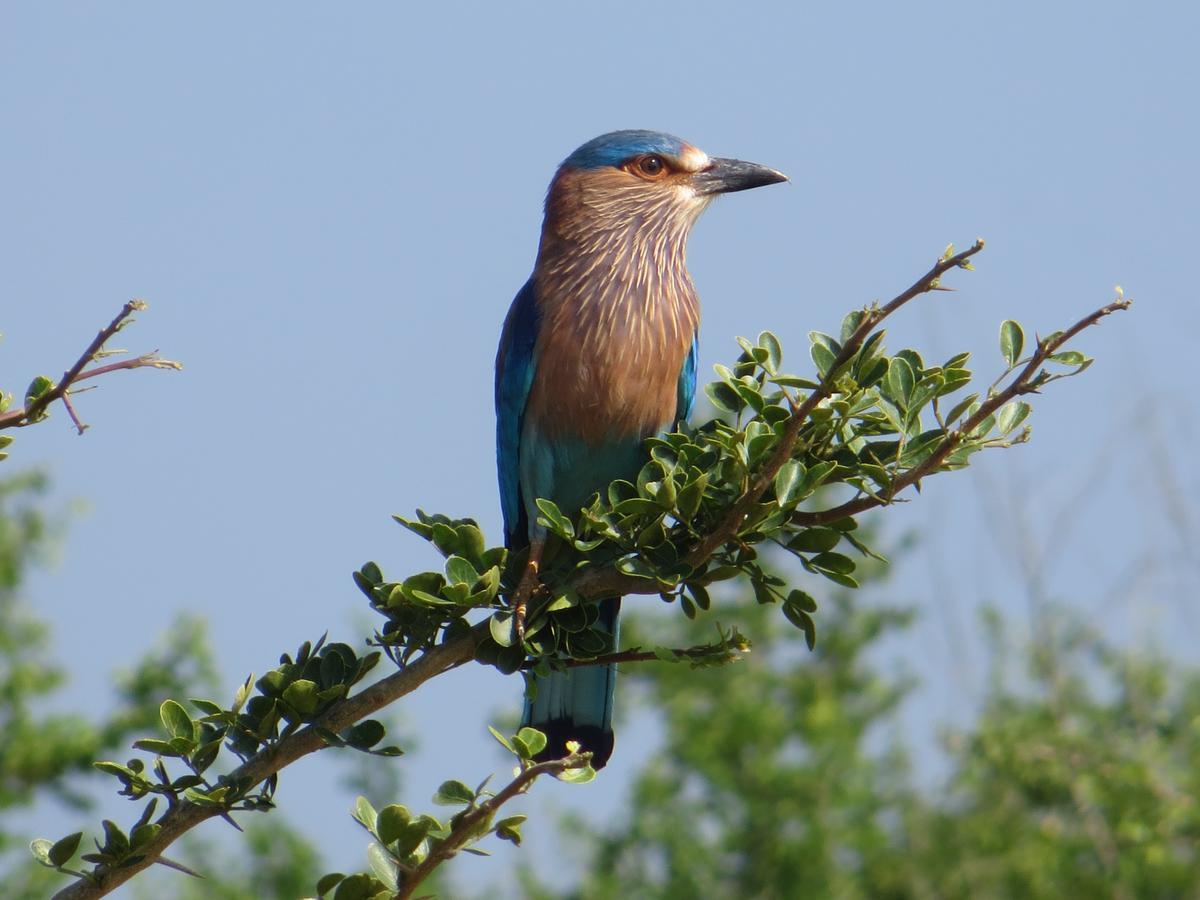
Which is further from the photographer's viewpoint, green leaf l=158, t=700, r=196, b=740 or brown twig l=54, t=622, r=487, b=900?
green leaf l=158, t=700, r=196, b=740

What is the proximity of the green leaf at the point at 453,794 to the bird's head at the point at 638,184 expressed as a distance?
8.46 ft

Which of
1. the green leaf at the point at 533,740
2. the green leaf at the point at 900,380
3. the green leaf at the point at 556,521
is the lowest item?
the green leaf at the point at 533,740

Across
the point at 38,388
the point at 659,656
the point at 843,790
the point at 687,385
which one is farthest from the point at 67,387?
the point at 843,790

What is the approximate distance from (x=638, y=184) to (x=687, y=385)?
2.62 feet

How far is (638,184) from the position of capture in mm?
5082

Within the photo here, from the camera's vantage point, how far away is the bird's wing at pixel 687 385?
4637 mm

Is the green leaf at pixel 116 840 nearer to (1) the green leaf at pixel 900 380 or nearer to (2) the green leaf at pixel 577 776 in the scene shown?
(2) the green leaf at pixel 577 776

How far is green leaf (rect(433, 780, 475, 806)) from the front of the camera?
8.53 feet

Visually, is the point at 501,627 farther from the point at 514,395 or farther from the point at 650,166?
the point at 650,166

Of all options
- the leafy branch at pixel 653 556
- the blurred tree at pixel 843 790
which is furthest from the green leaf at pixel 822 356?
the blurred tree at pixel 843 790

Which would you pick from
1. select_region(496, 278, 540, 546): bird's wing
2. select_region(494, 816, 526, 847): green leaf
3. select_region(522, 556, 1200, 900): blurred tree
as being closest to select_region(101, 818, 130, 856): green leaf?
select_region(494, 816, 526, 847): green leaf

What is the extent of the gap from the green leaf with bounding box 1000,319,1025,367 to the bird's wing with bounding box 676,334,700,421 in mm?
1718

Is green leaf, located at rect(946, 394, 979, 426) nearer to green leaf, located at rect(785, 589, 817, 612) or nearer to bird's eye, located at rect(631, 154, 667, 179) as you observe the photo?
green leaf, located at rect(785, 589, 817, 612)

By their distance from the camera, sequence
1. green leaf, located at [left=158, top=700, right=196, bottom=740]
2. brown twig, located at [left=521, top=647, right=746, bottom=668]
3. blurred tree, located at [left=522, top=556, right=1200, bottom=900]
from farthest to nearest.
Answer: blurred tree, located at [left=522, top=556, right=1200, bottom=900] < brown twig, located at [left=521, top=647, right=746, bottom=668] < green leaf, located at [left=158, top=700, right=196, bottom=740]
